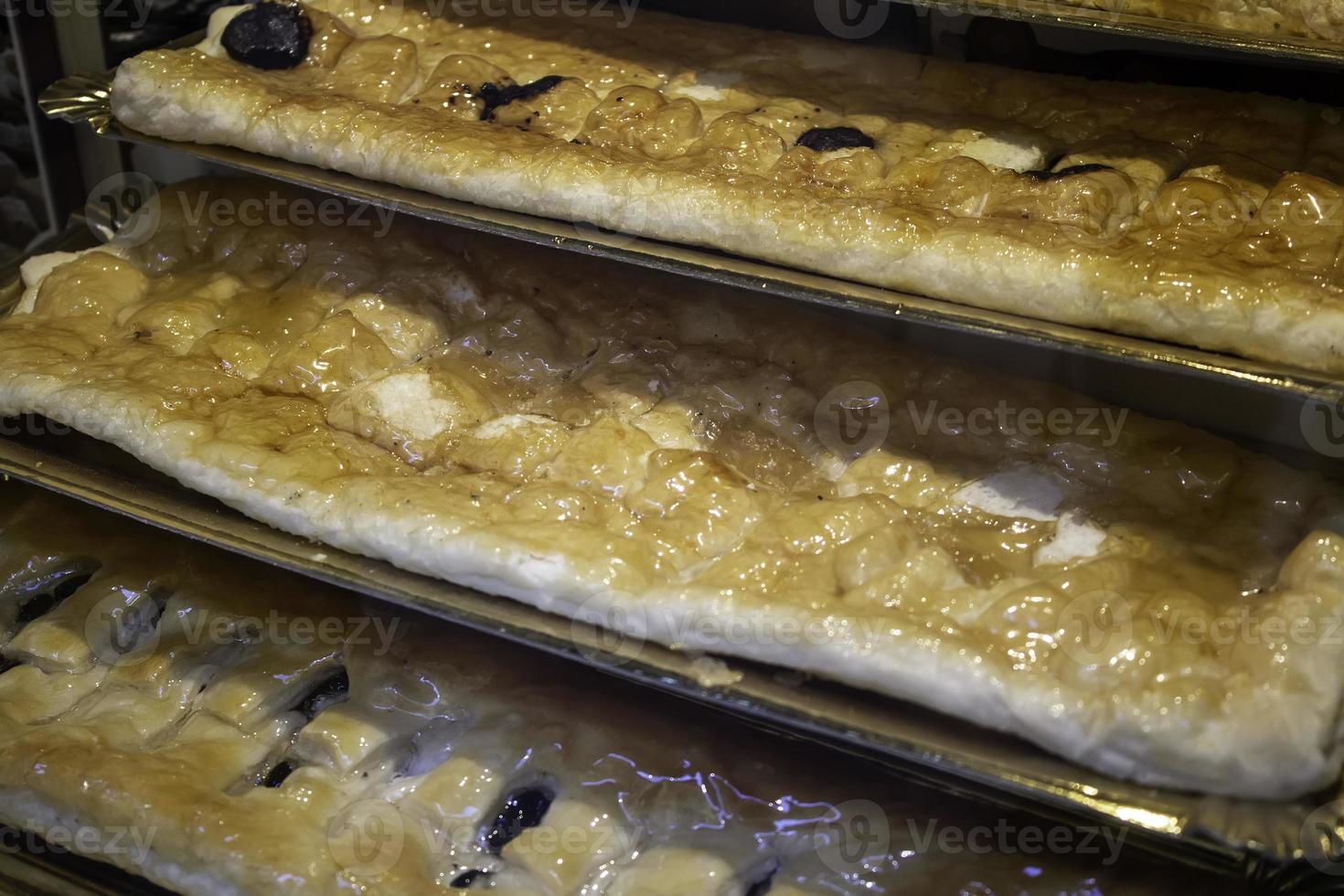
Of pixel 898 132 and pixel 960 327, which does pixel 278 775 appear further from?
pixel 898 132

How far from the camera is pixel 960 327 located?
204 cm

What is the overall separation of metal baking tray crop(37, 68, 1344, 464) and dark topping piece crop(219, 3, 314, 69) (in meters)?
0.22

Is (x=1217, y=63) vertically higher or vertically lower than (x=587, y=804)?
higher

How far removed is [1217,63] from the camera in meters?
2.56

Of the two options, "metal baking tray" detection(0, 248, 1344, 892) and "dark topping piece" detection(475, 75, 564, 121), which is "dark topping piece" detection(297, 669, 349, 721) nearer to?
"metal baking tray" detection(0, 248, 1344, 892)

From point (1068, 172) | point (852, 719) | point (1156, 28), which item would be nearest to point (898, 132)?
point (1068, 172)

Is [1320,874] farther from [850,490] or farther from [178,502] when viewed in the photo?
[178,502]

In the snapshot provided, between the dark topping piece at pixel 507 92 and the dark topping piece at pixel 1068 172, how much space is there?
3.57 feet

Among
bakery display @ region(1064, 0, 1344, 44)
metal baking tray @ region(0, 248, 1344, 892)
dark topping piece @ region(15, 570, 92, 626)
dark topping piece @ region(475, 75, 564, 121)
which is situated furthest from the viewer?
dark topping piece @ region(15, 570, 92, 626)

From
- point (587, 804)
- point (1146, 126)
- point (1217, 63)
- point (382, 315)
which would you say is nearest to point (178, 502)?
point (382, 315)

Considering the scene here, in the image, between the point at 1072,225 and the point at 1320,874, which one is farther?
the point at 1072,225

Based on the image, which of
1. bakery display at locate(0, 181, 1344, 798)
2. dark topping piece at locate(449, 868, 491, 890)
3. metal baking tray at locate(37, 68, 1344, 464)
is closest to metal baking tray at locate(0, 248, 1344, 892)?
bakery display at locate(0, 181, 1344, 798)

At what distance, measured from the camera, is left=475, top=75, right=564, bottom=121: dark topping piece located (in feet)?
8.83

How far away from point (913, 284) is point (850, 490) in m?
0.44
